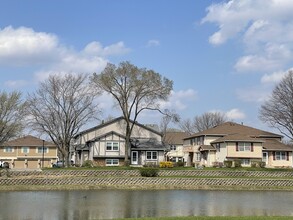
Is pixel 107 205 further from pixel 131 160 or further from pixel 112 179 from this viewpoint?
pixel 131 160

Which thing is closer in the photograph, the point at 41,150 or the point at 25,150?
the point at 25,150

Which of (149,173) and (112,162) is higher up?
(112,162)

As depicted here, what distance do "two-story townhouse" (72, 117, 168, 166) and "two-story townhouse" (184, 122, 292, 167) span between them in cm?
645

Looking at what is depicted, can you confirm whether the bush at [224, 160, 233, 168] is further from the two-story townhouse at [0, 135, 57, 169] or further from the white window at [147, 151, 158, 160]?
the two-story townhouse at [0, 135, 57, 169]

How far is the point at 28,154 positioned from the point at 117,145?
2832 cm

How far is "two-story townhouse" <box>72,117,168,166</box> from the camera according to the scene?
63.6m

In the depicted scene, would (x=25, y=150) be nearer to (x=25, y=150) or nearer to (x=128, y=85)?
(x=25, y=150)

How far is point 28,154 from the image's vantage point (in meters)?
85.1

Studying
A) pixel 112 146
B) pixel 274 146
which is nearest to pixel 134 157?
pixel 112 146

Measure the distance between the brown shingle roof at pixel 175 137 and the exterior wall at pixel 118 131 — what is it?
97.0 feet

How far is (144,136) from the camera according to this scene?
6875 centimetres

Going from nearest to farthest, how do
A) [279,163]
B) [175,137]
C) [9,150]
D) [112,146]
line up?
[279,163] < [112,146] < [9,150] < [175,137]

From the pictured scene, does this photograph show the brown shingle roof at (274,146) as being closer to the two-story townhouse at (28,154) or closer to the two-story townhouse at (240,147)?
the two-story townhouse at (240,147)

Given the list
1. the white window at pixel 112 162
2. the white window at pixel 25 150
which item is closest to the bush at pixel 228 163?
the white window at pixel 112 162
